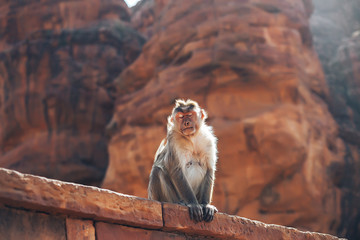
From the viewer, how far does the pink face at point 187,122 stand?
7.39 m

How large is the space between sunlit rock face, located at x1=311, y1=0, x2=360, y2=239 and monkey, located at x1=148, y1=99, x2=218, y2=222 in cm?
1327

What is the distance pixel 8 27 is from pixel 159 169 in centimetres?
2302

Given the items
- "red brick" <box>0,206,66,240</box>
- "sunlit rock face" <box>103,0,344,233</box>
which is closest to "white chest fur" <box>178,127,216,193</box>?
"red brick" <box>0,206,66,240</box>

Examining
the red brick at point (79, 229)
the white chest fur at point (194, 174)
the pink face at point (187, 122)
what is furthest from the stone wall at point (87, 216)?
the pink face at point (187, 122)

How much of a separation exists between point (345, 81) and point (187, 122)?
2044cm

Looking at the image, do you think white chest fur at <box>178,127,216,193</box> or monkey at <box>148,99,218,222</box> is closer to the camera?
monkey at <box>148,99,218,222</box>

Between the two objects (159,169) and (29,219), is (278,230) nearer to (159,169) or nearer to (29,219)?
(159,169)

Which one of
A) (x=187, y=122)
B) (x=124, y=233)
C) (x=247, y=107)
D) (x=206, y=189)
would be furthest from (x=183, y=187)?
(x=247, y=107)

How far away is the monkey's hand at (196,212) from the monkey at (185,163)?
0.63m

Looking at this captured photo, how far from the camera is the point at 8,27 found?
2747 centimetres

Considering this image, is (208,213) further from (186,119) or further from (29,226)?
(29,226)

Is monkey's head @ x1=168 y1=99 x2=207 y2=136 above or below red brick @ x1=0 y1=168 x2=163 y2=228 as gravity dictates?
above

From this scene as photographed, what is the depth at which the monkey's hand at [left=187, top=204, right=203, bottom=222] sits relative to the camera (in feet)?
19.2

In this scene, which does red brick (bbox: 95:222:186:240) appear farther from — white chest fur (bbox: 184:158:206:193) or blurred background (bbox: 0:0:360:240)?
blurred background (bbox: 0:0:360:240)
